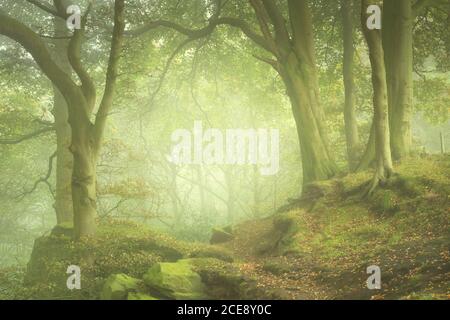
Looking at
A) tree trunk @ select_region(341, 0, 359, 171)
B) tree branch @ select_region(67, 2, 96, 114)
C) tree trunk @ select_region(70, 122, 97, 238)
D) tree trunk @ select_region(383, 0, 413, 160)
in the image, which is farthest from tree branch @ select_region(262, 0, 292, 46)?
tree trunk @ select_region(70, 122, 97, 238)

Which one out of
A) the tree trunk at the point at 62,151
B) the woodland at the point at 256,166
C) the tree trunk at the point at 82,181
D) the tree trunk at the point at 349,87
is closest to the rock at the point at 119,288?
the woodland at the point at 256,166

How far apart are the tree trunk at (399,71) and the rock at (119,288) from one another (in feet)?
30.7

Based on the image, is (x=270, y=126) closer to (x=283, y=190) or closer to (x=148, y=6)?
(x=283, y=190)

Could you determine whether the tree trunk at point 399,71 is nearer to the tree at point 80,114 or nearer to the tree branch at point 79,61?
the tree at point 80,114

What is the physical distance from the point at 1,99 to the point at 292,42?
17740 mm

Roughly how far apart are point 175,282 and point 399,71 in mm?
10345

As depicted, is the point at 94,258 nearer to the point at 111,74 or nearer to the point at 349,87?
the point at 111,74

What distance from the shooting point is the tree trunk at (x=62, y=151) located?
52.6 feet

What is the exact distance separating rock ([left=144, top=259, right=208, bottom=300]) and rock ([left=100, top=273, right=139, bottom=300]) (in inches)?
10.7

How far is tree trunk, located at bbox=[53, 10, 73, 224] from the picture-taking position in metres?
16.0

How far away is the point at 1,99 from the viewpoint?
80.9 feet

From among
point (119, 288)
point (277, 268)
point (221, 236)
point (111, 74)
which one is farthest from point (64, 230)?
point (277, 268)

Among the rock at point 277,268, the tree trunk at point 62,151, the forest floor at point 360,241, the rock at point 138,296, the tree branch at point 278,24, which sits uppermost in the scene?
the tree branch at point 278,24
